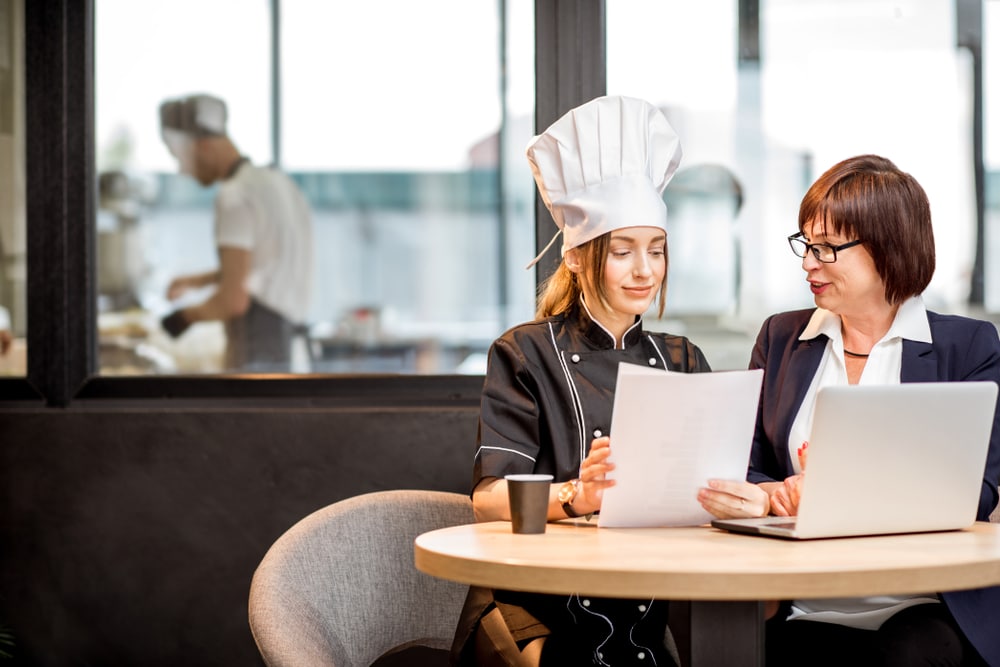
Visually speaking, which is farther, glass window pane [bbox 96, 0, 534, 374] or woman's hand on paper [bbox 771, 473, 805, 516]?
glass window pane [bbox 96, 0, 534, 374]

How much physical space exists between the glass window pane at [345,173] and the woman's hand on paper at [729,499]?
1.77m

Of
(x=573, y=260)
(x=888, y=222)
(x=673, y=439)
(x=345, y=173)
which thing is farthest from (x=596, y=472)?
(x=345, y=173)

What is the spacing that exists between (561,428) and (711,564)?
69cm

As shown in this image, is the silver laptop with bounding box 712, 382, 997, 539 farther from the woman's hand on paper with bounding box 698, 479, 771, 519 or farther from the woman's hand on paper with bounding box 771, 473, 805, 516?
the woman's hand on paper with bounding box 771, 473, 805, 516

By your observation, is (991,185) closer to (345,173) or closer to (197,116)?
(345,173)

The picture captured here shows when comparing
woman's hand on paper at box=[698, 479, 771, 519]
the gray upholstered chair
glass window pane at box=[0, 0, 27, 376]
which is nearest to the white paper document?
woman's hand on paper at box=[698, 479, 771, 519]

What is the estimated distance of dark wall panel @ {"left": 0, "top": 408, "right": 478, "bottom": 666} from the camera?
291 centimetres

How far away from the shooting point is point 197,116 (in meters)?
3.93

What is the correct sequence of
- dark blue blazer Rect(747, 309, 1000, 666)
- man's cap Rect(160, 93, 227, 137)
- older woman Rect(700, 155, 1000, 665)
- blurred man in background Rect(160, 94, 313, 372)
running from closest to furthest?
dark blue blazer Rect(747, 309, 1000, 666) → older woman Rect(700, 155, 1000, 665) → blurred man in background Rect(160, 94, 313, 372) → man's cap Rect(160, 93, 227, 137)

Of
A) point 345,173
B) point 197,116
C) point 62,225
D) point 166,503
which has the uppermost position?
point 197,116

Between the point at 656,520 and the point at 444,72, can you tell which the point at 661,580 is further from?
the point at 444,72

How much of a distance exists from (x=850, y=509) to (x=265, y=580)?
3.02ft

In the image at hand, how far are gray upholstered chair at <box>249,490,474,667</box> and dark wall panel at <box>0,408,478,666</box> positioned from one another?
0.83 metres

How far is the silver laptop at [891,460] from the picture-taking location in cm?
142
